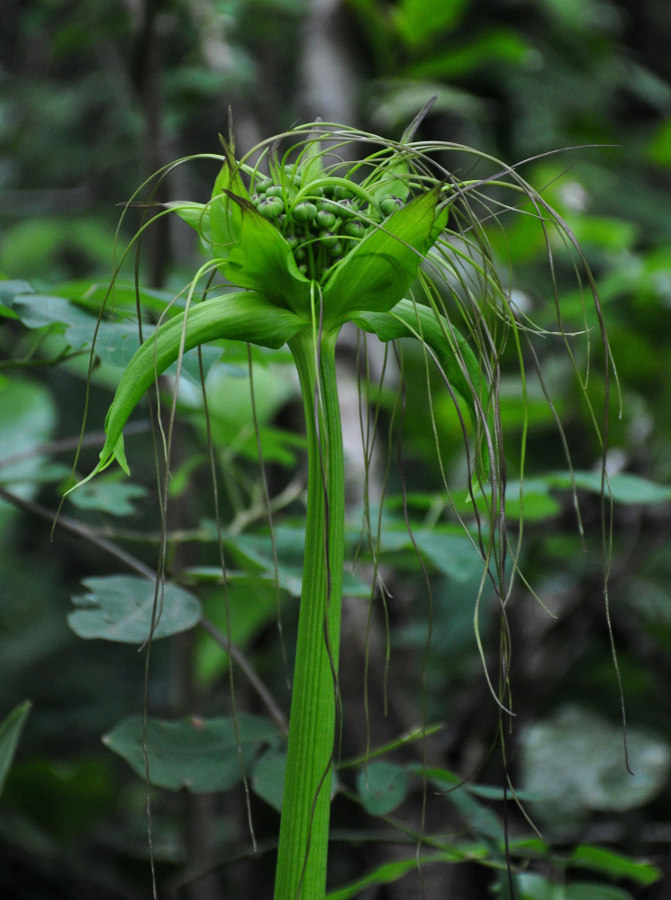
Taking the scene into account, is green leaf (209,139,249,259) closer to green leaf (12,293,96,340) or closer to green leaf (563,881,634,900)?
green leaf (12,293,96,340)

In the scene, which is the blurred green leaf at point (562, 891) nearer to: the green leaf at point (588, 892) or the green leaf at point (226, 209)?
the green leaf at point (588, 892)

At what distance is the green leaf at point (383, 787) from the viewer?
32 centimetres

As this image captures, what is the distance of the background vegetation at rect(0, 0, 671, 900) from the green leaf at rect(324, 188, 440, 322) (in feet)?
0.40

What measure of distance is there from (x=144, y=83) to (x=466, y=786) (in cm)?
59

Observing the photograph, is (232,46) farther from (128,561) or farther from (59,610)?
(128,561)

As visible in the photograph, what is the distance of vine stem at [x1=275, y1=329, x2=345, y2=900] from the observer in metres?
0.21

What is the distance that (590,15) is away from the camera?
4.07 feet

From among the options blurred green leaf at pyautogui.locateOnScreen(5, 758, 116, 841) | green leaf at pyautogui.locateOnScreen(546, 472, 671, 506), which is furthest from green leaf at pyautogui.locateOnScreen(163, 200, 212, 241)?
blurred green leaf at pyautogui.locateOnScreen(5, 758, 116, 841)

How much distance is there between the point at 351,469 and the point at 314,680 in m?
0.48

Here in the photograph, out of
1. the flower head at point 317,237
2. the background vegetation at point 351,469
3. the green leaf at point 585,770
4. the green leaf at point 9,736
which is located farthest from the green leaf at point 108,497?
the green leaf at point 585,770

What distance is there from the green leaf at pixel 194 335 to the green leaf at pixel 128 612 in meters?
0.11

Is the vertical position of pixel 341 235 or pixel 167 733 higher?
pixel 341 235

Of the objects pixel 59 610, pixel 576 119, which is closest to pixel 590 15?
pixel 576 119

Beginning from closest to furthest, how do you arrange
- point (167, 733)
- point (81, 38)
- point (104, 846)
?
point (167, 733) → point (104, 846) → point (81, 38)
